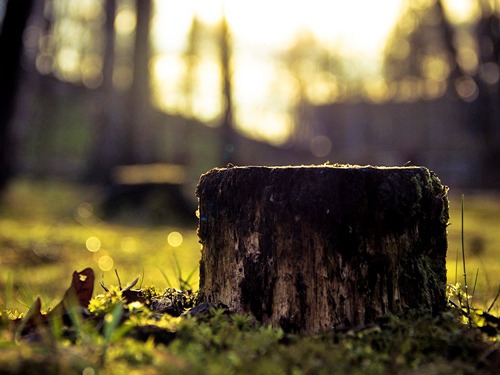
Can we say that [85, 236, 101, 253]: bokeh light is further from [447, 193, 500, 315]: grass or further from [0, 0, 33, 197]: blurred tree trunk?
[447, 193, 500, 315]: grass

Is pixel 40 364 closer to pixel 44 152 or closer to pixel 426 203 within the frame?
pixel 426 203

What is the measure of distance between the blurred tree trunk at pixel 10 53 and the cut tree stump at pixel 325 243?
1102 cm

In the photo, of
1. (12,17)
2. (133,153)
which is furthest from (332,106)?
(12,17)

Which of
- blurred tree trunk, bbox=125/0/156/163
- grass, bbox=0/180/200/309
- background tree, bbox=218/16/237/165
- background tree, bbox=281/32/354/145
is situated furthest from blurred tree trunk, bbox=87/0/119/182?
background tree, bbox=281/32/354/145

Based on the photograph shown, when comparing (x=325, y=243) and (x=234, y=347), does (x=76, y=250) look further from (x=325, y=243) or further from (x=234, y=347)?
(x=234, y=347)

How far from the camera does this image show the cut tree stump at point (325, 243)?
2.32 meters

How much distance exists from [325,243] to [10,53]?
11.6m

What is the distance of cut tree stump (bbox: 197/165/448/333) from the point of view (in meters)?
2.32

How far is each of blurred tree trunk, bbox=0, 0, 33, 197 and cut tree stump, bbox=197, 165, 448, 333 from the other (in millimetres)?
11022

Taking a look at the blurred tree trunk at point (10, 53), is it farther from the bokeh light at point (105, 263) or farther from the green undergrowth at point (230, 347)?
the green undergrowth at point (230, 347)

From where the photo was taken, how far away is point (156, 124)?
4469 cm

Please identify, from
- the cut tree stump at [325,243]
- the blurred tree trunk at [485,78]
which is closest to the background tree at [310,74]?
the blurred tree trunk at [485,78]

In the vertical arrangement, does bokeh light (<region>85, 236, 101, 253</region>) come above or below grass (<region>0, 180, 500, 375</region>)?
below

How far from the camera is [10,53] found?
1205cm
